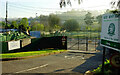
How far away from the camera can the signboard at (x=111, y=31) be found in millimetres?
6160

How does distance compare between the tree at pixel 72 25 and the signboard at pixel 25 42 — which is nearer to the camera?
the signboard at pixel 25 42

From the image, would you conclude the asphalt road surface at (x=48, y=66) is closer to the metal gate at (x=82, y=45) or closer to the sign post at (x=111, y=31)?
the sign post at (x=111, y=31)

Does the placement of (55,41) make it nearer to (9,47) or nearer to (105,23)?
(9,47)

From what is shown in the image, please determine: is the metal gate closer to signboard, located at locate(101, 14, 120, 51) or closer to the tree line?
signboard, located at locate(101, 14, 120, 51)

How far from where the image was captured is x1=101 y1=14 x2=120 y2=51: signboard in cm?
616

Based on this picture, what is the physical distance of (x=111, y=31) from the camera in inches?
260

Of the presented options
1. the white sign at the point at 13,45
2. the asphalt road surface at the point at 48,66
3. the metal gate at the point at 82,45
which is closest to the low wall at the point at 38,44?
the white sign at the point at 13,45

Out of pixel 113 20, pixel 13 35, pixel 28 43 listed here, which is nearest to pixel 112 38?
pixel 113 20

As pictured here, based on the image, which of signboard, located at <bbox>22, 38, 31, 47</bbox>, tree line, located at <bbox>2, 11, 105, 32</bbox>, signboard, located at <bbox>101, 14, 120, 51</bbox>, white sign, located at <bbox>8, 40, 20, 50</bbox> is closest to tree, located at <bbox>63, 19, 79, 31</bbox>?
tree line, located at <bbox>2, 11, 105, 32</bbox>

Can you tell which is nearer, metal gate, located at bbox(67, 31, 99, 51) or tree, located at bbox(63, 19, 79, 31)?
metal gate, located at bbox(67, 31, 99, 51)

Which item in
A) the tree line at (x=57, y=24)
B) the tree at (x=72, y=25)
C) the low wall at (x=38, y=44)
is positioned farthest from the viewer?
the tree at (x=72, y=25)

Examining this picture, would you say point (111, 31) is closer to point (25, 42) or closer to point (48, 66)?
point (48, 66)

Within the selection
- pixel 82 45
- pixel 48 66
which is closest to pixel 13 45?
pixel 48 66

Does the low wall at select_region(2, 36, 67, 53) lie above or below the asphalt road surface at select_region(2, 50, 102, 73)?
above
